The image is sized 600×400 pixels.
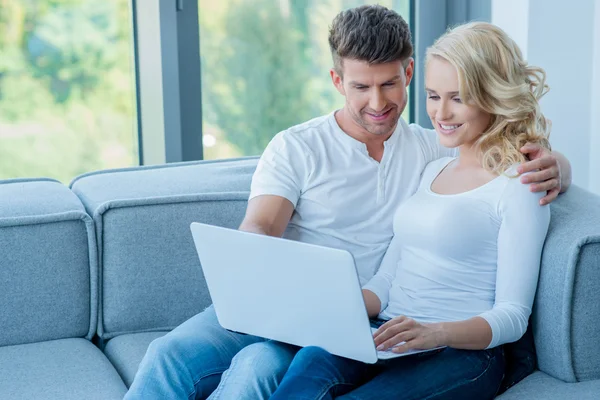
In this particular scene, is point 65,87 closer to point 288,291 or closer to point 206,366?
point 206,366

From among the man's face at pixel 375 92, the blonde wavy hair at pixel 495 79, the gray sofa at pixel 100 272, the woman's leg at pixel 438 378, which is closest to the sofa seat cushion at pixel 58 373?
the gray sofa at pixel 100 272

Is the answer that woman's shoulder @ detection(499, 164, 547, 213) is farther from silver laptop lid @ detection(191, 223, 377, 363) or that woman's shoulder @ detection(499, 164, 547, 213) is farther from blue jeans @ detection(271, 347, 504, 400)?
silver laptop lid @ detection(191, 223, 377, 363)

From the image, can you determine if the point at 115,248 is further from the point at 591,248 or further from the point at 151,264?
the point at 591,248

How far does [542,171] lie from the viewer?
5.44ft

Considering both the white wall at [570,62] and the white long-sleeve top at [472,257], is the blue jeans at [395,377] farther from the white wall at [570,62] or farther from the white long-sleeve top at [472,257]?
the white wall at [570,62]

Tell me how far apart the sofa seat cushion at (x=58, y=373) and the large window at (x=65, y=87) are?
86 centimetres

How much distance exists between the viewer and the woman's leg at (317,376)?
4.76ft

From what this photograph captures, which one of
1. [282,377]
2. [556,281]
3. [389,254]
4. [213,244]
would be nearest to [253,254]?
[213,244]

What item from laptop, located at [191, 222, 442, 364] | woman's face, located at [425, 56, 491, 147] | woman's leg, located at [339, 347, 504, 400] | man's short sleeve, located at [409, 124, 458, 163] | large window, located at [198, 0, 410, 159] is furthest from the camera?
large window, located at [198, 0, 410, 159]

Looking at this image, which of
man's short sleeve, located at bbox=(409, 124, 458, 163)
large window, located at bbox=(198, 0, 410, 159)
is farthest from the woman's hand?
large window, located at bbox=(198, 0, 410, 159)

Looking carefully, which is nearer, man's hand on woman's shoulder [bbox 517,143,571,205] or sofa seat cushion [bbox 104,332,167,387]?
man's hand on woman's shoulder [bbox 517,143,571,205]

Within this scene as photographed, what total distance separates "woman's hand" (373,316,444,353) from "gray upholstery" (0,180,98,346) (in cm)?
82

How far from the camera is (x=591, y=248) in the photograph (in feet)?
5.35

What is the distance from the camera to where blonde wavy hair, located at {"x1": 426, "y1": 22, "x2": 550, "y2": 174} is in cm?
168
